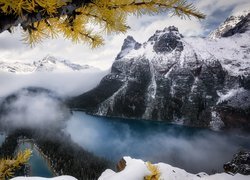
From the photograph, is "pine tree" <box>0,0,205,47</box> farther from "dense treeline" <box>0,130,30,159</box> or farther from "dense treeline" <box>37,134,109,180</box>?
"dense treeline" <box>0,130,30,159</box>

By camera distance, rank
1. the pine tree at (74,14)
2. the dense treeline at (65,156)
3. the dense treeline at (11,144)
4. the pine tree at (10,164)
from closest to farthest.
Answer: the pine tree at (74,14) < the pine tree at (10,164) < the dense treeline at (65,156) < the dense treeline at (11,144)

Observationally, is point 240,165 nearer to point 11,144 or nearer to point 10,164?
point 10,164

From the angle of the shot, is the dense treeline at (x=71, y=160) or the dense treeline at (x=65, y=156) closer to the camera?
the dense treeline at (x=71, y=160)

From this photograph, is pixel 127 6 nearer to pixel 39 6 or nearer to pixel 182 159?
pixel 39 6

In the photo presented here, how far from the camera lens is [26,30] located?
2.67m

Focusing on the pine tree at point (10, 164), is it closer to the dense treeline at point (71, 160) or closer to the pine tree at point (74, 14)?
the pine tree at point (74, 14)

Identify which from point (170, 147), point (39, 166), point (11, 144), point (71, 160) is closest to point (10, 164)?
point (71, 160)

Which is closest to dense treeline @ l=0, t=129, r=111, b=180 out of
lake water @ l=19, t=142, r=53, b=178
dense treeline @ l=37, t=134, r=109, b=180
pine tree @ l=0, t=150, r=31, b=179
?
dense treeline @ l=37, t=134, r=109, b=180

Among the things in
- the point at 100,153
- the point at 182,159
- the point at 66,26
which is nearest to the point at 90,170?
the point at 100,153

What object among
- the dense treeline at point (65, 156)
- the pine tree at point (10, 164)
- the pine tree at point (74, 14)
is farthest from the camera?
the dense treeline at point (65, 156)

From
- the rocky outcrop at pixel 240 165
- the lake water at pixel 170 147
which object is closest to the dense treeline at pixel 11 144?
the lake water at pixel 170 147

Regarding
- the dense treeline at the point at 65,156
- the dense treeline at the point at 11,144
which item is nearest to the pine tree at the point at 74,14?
the dense treeline at the point at 65,156

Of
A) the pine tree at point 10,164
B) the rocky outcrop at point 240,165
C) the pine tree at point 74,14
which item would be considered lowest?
the rocky outcrop at point 240,165

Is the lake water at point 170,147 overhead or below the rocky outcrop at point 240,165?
below
